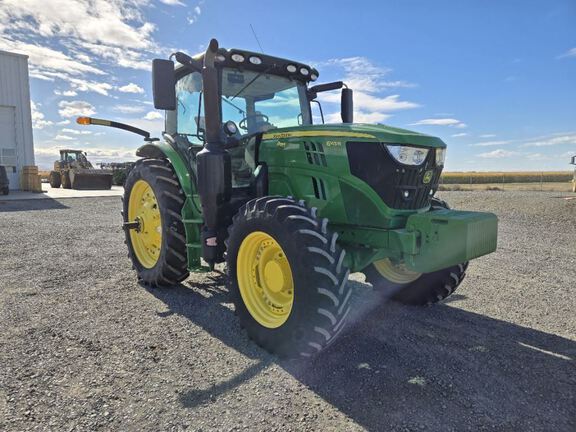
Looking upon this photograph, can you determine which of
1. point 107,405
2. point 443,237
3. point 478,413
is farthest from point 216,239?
point 478,413

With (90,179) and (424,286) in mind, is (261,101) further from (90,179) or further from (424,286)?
(90,179)

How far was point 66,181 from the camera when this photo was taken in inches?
984

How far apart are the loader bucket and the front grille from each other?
76.7ft

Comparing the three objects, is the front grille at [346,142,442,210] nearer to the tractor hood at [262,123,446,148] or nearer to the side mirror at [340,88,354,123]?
the tractor hood at [262,123,446,148]

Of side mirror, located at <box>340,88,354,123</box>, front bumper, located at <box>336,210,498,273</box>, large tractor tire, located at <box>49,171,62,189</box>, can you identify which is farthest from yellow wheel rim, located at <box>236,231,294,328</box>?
large tractor tire, located at <box>49,171,62,189</box>

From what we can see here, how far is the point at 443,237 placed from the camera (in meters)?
3.11

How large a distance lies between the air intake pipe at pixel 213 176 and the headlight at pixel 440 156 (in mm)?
1864

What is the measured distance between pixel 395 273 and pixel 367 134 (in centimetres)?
164

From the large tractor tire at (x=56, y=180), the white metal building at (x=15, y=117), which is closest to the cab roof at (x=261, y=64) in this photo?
the white metal building at (x=15, y=117)

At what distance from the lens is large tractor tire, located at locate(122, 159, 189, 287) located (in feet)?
14.9

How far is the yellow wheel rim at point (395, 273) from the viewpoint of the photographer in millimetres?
4273

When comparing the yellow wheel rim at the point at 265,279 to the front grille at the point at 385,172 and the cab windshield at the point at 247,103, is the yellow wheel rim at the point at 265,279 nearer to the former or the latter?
the front grille at the point at 385,172

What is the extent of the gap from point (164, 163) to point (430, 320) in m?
3.38

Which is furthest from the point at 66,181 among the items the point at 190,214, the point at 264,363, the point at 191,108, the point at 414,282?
the point at 264,363
